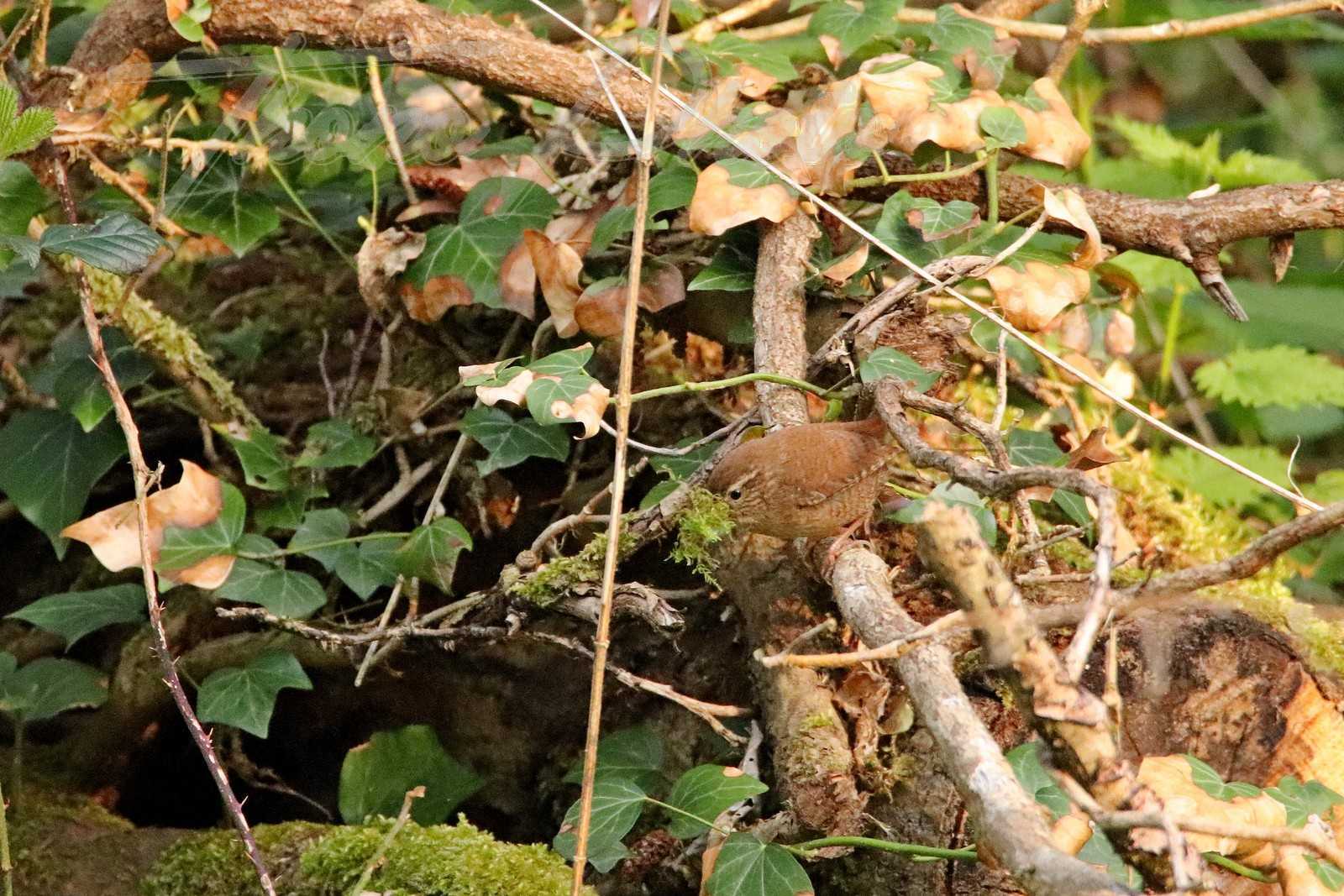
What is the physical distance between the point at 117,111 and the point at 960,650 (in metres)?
1.93

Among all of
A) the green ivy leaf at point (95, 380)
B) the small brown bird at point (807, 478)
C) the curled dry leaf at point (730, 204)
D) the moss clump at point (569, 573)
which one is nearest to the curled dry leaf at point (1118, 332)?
the curled dry leaf at point (730, 204)

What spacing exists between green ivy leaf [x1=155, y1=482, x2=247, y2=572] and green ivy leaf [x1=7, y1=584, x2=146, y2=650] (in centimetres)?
25

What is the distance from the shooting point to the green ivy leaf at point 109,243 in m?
1.92

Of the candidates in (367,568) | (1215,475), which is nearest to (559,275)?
(367,568)

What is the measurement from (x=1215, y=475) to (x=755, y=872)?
187cm

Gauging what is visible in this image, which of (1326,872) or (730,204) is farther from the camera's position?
(730,204)

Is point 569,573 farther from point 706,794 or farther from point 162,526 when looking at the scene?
point 162,526

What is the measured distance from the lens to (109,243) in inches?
76.6

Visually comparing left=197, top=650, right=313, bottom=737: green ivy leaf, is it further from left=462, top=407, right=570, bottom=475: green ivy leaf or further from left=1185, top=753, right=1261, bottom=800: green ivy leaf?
left=1185, top=753, right=1261, bottom=800: green ivy leaf

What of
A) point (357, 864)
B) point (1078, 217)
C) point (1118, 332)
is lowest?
point (357, 864)

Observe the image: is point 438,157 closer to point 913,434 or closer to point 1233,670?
point 913,434

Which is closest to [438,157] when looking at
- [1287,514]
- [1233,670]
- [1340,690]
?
[1233,670]

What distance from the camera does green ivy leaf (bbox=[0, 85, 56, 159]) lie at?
1.85m

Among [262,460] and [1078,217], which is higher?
[1078,217]
